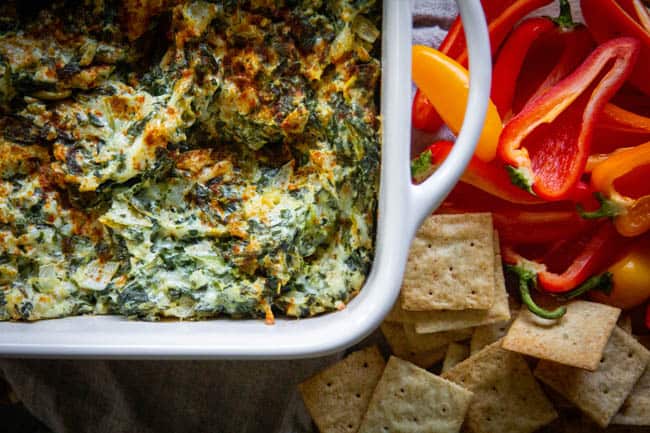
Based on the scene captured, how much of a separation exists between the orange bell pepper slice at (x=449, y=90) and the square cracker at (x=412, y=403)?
66 cm

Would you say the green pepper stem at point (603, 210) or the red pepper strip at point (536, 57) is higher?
the red pepper strip at point (536, 57)

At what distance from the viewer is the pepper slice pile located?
194 centimetres

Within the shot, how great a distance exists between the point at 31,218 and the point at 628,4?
1.68 meters

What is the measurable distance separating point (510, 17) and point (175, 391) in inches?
59.2

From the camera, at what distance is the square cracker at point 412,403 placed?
2.07 m

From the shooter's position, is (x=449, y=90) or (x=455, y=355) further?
(x=455, y=355)

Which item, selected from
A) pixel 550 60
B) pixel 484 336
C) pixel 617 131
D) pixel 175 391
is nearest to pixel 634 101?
pixel 617 131

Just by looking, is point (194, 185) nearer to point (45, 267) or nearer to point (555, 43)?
point (45, 267)

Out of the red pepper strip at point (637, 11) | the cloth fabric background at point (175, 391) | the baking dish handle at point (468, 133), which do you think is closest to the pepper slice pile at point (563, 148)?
the red pepper strip at point (637, 11)

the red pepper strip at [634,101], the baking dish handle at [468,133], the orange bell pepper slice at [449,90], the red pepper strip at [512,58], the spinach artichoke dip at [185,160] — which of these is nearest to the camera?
the baking dish handle at [468,133]

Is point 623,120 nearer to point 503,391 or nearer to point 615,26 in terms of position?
point 615,26

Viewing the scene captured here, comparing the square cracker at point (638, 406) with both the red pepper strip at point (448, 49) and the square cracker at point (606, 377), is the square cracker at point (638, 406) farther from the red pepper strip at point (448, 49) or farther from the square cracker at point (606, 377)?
the red pepper strip at point (448, 49)

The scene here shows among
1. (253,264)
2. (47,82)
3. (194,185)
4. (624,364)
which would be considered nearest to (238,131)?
(194,185)

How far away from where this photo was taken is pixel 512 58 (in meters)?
2.03
